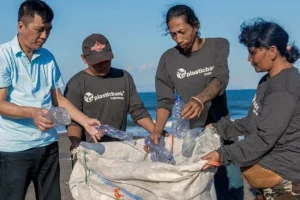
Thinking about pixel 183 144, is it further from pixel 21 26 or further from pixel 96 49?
pixel 21 26

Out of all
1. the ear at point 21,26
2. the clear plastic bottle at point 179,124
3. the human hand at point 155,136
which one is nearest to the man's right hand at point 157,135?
the human hand at point 155,136

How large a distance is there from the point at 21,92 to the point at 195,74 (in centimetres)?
132

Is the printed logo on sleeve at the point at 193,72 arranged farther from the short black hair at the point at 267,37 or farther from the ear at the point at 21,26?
the ear at the point at 21,26

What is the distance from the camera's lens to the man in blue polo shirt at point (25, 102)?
3.56m

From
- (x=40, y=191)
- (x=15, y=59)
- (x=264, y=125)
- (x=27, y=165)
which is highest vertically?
(x=15, y=59)

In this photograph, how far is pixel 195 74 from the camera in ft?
13.4

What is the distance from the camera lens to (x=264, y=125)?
3064mm

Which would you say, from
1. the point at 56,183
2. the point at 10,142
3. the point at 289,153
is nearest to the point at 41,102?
the point at 10,142

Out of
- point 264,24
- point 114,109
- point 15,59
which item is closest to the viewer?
point 264,24

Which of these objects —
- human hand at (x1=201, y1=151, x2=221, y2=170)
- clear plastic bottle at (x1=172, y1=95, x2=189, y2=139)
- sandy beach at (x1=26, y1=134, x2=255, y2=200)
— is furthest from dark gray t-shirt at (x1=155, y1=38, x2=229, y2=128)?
sandy beach at (x1=26, y1=134, x2=255, y2=200)

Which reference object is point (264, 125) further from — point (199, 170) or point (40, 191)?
point (40, 191)

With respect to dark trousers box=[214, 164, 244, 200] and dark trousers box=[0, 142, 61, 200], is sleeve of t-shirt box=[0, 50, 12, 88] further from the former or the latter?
dark trousers box=[214, 164, 244, 200]

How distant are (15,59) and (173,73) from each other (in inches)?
48.4

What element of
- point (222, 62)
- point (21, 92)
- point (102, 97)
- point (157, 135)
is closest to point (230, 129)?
point (157, 135)
